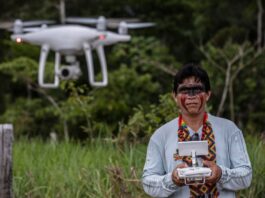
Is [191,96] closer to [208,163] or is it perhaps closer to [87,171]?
[208,163]

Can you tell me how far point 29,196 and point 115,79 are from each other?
8.12m

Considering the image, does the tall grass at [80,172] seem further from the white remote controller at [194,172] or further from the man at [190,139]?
the white remote controller at [194,172]

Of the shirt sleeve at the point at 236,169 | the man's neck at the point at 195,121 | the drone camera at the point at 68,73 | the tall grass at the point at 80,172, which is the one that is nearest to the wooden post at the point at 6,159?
the tall grass at the point at 80,172

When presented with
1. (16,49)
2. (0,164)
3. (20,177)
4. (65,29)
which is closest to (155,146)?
(0,164)

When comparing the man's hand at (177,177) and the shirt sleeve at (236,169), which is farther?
the shirt sleeve at (236,169)

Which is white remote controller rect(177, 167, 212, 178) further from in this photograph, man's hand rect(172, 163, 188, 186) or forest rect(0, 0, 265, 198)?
forest rect(0, 0, 265, 198)

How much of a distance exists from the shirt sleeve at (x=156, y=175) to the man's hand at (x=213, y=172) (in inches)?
7.0

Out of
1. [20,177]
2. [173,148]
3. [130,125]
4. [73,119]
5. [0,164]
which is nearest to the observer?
[173,148]

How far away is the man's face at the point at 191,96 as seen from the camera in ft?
11.4

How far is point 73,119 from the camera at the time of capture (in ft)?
43.2

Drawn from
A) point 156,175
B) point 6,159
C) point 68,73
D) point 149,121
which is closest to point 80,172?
point 149,121

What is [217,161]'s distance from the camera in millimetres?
3439

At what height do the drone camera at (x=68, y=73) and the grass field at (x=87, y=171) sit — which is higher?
the drone camera at (x=68, y=73)

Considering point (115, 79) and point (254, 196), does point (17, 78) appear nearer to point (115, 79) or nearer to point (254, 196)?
point (115, 79)
